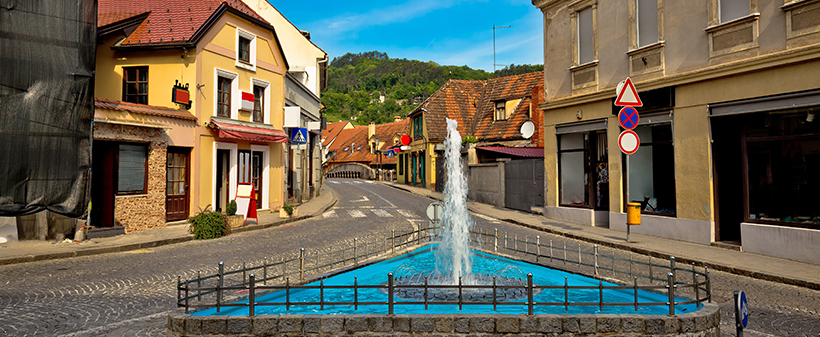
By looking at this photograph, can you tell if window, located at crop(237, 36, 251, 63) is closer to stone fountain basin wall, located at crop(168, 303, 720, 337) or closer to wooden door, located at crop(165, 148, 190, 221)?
wooden door, located at crop(165, 148, 190, 221)

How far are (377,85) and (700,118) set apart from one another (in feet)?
442

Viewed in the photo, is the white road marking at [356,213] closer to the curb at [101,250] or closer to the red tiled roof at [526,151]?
the curb at [101,250]

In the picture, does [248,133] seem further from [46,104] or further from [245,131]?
[46,104]

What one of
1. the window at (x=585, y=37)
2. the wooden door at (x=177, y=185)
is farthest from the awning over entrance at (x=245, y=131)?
the window at (x=585, y=37)

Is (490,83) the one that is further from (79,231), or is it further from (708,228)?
(79,231)

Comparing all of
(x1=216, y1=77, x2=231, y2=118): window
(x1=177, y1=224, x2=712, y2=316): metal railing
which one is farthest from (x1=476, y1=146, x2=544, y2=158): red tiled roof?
(x1=216, y1=77, x2=231, y2=118): window

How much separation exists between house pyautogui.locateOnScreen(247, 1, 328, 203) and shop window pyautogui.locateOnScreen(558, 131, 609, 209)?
1211 centimetres

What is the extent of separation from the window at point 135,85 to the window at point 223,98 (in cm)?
249

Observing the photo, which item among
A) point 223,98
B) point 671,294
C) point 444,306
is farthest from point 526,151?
point 671,294

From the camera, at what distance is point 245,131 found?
18.8m

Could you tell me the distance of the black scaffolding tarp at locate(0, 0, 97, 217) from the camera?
9.41 m

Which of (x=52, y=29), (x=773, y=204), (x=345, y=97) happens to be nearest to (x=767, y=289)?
(x=773, y=204)

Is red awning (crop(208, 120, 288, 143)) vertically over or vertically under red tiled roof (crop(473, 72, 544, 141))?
under

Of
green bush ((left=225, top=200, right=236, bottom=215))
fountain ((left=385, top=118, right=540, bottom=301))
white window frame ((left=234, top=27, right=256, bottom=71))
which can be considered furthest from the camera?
white window frame ((left=234, top=27, right=256, bottom=71))
